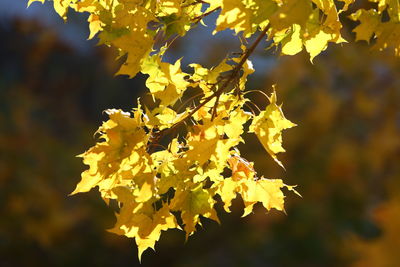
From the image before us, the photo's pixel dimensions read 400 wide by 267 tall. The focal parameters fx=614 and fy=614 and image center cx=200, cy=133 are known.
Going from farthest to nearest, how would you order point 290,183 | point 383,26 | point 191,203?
point 290,183 → point 383,26 → point 191,203

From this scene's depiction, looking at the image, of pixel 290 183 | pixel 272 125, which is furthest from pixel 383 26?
pixel 290 183

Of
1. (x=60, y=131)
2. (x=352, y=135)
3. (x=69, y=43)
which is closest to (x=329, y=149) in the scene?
(x=352, y=135)

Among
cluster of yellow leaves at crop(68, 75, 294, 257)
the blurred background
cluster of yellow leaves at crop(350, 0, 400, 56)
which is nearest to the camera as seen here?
cluster of yellow leaves at crop(68, 75, 294, 257)

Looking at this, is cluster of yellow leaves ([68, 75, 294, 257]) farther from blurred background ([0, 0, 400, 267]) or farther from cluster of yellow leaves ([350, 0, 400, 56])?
blurred background ([0, 0, 400, 267])

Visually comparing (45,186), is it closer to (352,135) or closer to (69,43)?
(352,135)

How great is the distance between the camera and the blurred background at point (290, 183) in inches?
203

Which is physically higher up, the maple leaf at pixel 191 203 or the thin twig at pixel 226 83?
the thin twig at pixel 226 83

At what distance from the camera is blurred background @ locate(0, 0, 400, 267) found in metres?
5.17

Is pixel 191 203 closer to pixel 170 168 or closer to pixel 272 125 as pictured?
pixel 170 168

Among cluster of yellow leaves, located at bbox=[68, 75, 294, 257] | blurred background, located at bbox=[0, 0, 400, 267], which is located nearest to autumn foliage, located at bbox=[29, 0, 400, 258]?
cluster of yellow leaves, located at bbox=[68, 75, 294, 257]

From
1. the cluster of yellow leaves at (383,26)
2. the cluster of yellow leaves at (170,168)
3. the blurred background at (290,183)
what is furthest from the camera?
the blurred background at (290,183)

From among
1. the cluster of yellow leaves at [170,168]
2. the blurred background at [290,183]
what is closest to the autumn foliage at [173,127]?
the cluster of yellow leaves at [170,168]

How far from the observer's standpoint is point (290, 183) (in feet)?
18.1

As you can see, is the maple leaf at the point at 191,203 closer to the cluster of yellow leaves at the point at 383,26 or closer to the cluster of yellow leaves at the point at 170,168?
the cluster of yellow leaves at the point at 170,168
